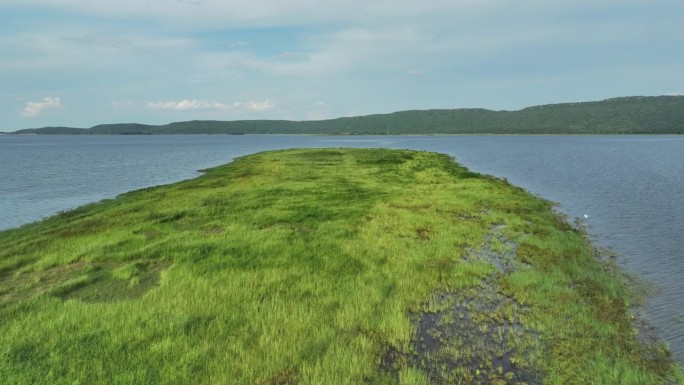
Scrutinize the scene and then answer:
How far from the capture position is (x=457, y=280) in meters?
19.2

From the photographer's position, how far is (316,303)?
53.2 feet

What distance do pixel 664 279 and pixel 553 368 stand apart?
477 inches

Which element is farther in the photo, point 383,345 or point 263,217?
point 263,217

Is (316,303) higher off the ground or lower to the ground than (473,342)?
higher

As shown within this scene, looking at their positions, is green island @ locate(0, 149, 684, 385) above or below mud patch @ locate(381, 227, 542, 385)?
above

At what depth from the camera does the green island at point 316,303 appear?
1184cm

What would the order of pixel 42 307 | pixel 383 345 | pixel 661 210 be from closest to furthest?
pixel 383 345 → pixel 42 307 → pixel 661 210

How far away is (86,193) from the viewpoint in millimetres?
53375

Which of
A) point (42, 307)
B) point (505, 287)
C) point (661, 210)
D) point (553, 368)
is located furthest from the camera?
point (661, 210)

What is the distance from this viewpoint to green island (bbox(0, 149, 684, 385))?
11844 mm

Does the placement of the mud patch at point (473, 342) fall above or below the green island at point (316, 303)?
below

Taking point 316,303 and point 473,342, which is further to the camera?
point 316,303

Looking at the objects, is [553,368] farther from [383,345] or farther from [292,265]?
[292,265]

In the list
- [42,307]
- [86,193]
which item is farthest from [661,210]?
[86,193]
